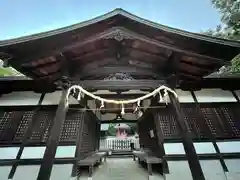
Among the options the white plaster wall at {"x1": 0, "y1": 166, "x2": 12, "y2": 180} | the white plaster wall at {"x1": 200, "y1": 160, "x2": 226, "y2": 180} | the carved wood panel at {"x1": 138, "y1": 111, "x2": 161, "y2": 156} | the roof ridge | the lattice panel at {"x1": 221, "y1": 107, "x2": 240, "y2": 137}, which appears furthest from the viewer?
the carved wood panel at {"x1": 138, "y1": 111, "x2": 161, "y2": 156}

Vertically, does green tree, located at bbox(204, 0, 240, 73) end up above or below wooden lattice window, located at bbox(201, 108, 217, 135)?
above

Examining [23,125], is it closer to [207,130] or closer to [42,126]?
[42,126]

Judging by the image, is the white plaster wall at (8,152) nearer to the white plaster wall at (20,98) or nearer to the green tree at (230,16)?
the white plaster wall at (20,98)

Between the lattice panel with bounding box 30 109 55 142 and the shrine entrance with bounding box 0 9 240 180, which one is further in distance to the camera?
the lattice panel with bounding box 30 109 55 142

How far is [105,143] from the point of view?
1673 cm

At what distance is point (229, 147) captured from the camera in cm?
520

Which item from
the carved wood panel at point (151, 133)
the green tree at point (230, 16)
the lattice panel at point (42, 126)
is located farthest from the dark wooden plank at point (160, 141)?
the green tree at point (230, 16)

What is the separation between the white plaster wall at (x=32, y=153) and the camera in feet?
16.2

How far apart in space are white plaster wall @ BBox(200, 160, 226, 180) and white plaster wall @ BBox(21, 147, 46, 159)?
4807 mm

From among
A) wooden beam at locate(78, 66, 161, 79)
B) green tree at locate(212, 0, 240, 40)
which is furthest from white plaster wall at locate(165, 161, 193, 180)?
green tree at locate(212, 0, 240, 40)

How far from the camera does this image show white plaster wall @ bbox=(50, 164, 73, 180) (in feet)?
15.4

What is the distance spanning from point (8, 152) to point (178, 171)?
501 centimetres

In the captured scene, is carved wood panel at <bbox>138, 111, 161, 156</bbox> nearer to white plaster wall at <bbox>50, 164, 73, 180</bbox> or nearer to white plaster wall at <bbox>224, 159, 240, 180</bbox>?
white plaster wall at <bbox>224, 159, 240, 180</bbox>

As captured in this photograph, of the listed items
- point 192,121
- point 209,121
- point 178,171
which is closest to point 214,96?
point 209,121
